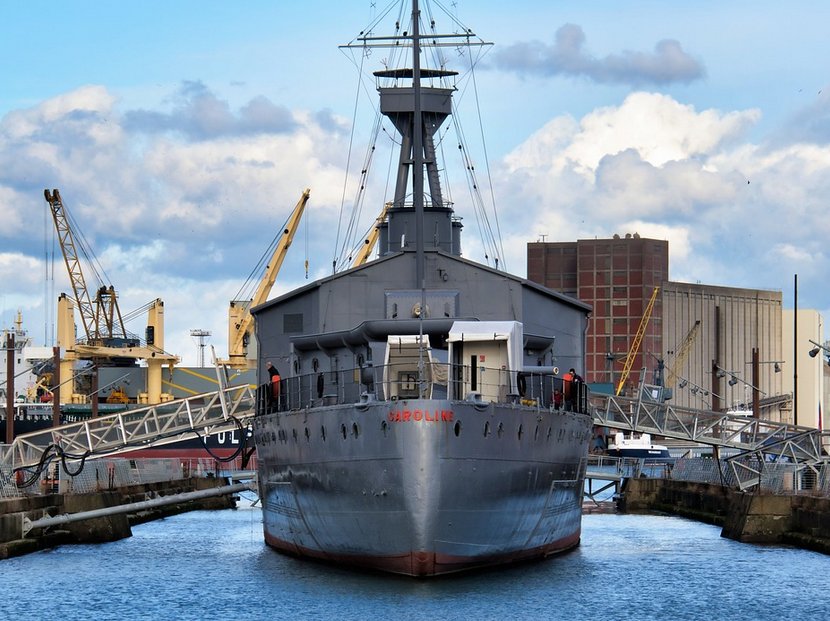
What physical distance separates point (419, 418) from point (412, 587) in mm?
3925

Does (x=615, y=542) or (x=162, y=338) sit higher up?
(x=162, y=338)

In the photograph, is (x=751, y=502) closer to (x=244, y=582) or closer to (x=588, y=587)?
(x=588, y=587)

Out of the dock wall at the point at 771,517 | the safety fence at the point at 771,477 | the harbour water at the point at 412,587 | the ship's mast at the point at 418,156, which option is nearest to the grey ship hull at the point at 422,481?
the harbour water at the point at 412,587

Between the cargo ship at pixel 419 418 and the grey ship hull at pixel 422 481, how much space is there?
0.15ft

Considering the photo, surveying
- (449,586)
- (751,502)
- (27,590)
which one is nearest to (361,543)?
(449,586)

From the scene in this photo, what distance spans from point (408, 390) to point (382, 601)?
5.70 meters

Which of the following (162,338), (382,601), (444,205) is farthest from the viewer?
(162,338)

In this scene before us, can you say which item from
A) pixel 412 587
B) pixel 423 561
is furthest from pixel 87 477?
pixel 412 587

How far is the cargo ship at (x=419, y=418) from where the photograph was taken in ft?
110

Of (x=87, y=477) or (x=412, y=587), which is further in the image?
(x=87, y=477)

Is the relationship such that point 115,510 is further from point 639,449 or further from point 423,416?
point 639,449

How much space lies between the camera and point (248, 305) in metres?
140

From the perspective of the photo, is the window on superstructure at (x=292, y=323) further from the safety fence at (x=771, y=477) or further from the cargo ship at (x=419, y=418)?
the safety fence at (x=771, y=477)

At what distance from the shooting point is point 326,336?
41938 millimetres
